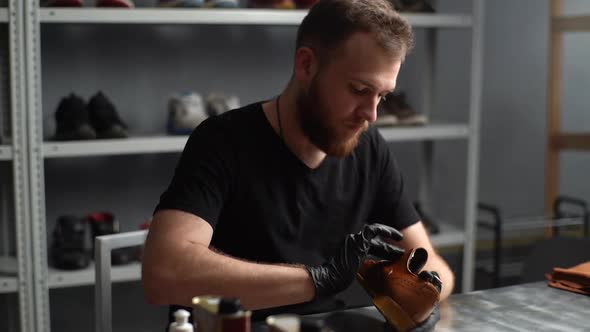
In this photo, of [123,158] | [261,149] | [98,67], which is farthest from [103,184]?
[261,149]

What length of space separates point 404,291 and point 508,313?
0.81 ft

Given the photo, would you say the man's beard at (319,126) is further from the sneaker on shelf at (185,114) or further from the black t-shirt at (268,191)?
the sneaker on shelf at (185,114)

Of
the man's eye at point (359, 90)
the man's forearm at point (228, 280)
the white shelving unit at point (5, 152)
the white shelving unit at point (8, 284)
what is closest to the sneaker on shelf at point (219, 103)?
the white shelving unit at point (5, 152)

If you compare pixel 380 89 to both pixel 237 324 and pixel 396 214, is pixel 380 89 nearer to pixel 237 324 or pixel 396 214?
pixel 396 214

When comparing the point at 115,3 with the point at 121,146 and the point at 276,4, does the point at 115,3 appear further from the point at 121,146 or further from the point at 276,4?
the point at 276,4

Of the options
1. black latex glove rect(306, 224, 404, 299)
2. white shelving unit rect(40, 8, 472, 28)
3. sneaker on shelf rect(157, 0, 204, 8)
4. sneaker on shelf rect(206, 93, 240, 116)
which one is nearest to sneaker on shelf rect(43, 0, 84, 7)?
white shelving unit rect(40, 8, 472, 28)

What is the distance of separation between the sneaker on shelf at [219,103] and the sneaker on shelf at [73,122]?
43 centimetres

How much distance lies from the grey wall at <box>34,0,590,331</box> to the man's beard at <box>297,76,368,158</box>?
1298 mm

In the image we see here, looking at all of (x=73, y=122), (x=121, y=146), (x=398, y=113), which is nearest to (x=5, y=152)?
(x=73, y=122)

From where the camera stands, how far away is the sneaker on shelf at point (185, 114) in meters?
2.56

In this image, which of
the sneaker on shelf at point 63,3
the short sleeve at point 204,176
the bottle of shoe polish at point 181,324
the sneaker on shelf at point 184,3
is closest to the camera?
the bottle of shoe polish at point 181,324

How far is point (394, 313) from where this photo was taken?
1.30 metres

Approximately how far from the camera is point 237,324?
0.93 metres

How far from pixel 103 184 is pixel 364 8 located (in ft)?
5.25
